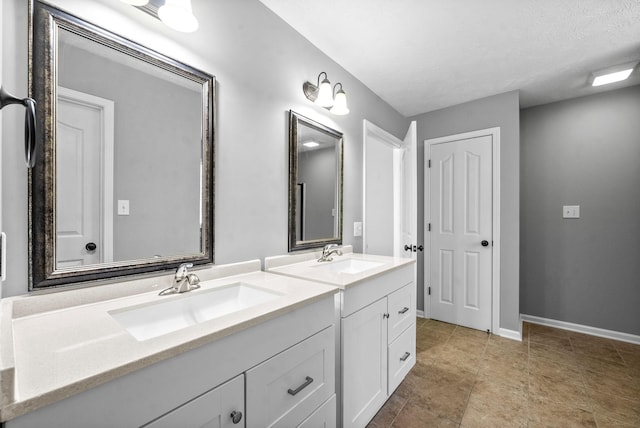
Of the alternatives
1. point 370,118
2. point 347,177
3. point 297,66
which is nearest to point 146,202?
point 297,66

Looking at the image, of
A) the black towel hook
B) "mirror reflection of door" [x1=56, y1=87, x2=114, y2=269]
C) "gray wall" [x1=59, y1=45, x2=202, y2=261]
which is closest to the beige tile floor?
"gray wall" [x1=59, y1=45, x2=202, y2=261]

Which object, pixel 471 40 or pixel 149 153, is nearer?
pixel 149 153

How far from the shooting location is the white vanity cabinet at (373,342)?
1326 mm

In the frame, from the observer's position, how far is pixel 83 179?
0.95 m

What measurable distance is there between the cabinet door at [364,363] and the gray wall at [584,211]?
8.07 ft

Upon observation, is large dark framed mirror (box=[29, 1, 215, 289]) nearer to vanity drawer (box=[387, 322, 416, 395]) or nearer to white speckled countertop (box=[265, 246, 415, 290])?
white speckled countertop (box=[265, 246, 415, 290])

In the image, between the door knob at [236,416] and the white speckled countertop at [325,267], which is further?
the white speckled countertop at [325,267]

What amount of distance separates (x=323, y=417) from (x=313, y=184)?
1.30m

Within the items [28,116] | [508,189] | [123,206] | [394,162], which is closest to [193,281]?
[123,206]

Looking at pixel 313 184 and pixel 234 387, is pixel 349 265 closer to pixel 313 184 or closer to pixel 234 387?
pixel 313 184

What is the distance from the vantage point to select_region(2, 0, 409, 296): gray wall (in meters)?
0.83

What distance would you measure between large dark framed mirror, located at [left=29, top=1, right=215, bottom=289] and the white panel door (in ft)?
8.41

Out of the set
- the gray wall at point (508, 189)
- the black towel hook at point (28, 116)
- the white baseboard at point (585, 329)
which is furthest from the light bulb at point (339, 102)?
the white baseboard at point (585, 329)

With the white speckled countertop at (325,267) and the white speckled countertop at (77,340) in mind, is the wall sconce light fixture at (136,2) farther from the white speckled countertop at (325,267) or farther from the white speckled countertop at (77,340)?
the white speckled countertop at (325,267)
